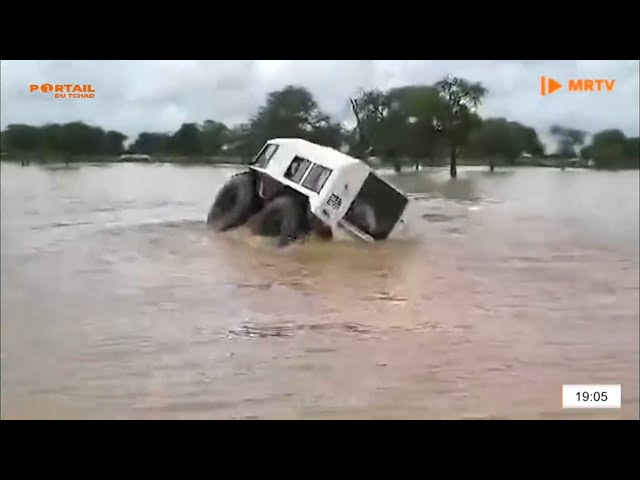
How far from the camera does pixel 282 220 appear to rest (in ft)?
8.37

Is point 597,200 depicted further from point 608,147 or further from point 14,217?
point 14,217

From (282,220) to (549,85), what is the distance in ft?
2.66

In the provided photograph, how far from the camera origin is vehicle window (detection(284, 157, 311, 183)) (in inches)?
97.8

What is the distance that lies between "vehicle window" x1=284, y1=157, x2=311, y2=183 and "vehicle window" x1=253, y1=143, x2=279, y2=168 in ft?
0.24

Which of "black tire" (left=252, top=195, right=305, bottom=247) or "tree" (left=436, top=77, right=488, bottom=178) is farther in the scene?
"black tire" (left=252, top=195, right=305, bottom=247)

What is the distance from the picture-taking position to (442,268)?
2.39 metres

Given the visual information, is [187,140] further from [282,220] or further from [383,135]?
[383,135]

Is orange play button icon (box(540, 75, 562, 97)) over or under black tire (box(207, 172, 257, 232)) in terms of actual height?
over

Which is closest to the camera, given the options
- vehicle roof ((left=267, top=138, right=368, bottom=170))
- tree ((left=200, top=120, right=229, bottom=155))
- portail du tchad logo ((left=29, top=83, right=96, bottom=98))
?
portail du tchad logo ((left=29, top=83, right=96, bottom=98))

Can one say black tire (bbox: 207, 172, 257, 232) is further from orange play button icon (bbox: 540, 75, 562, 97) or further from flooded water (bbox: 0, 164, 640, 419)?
orange play button icon (bbox: 540, 75, 562, 97)

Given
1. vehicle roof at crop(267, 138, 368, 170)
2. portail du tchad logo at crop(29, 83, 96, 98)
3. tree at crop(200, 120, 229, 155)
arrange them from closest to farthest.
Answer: portail du tchad logo at crop(29, 83, 96, 98)
tree at crop(200, 120, 229, 155)
vehicle roof at crop(267, 138, 368, 170)

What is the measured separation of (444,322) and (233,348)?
0.54 metres
